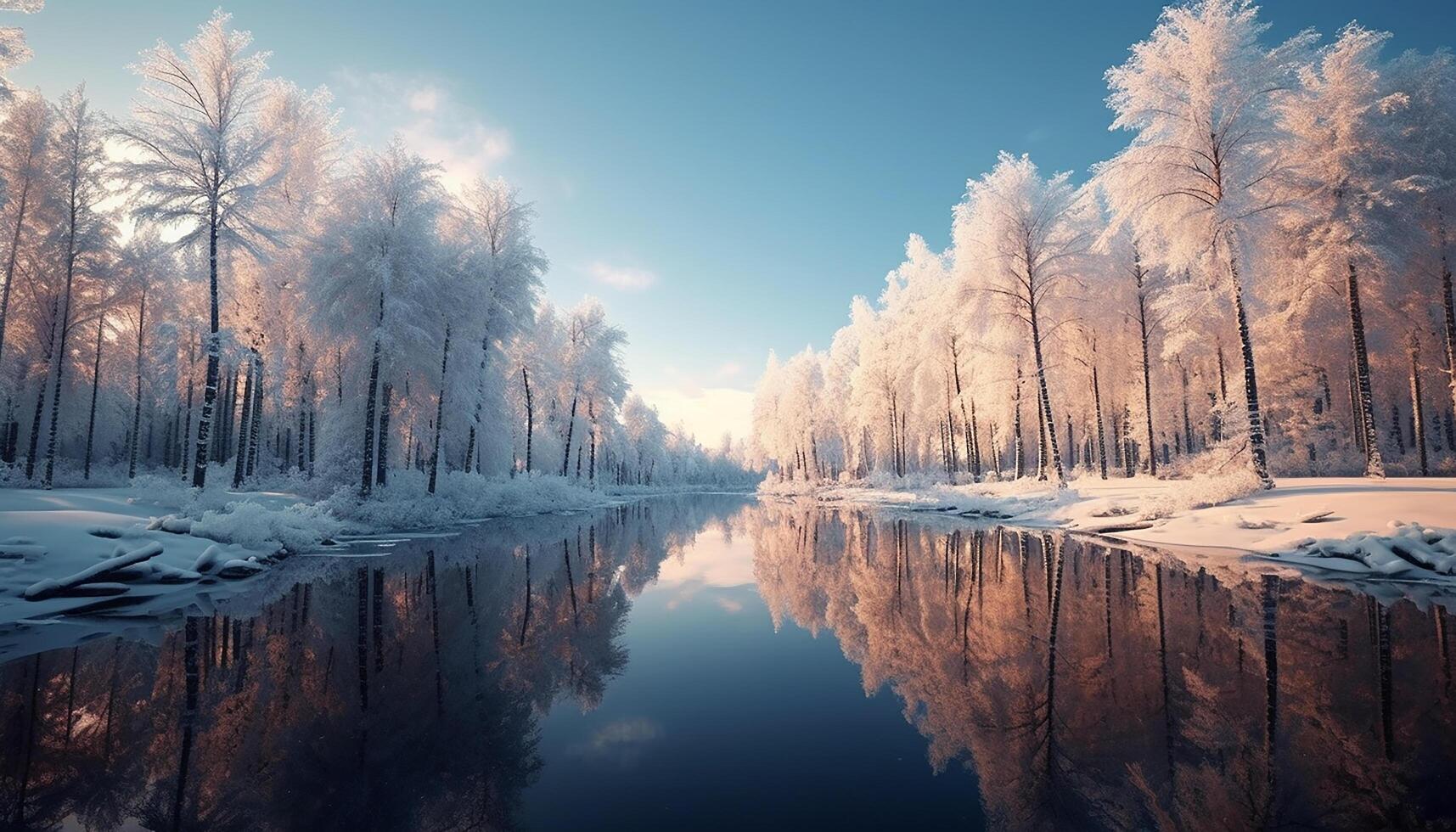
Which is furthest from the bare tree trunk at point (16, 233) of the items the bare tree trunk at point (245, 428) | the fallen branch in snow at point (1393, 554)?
the fallen branch in snow at point (1393, 554)

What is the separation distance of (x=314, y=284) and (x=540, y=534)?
11.6m

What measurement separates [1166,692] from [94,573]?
13.1 meters

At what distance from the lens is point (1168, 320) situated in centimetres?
1930

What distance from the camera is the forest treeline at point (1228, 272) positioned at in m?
15.3

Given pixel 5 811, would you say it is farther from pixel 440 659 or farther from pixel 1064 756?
pixel 1064 756

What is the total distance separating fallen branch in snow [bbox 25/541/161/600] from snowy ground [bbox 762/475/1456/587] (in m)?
18.2

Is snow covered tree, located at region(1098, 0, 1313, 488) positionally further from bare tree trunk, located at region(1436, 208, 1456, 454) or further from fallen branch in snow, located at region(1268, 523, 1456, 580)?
fallen branch in snow, located at region(1268, 523, 1456, 580)

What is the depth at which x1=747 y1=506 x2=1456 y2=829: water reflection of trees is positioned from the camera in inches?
119

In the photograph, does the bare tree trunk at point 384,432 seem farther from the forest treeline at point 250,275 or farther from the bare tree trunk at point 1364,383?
the bare tree trunk at point 1364,383

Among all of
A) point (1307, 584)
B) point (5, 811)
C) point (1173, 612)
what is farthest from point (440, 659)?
point (1307, 584)

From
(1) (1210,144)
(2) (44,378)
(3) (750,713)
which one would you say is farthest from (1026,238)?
(2) (44,378)

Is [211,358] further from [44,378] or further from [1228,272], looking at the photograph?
[1228,272]

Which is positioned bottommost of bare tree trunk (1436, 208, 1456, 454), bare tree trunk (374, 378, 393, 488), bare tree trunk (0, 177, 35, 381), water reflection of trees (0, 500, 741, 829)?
water reflection of trees (0, 500, 741, 829)

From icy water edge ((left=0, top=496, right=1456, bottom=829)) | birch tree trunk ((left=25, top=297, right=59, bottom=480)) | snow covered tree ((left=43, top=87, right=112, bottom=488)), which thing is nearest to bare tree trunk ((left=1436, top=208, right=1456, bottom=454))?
icy water edge ((left=0, top=496, right=1456, bottom=829))
